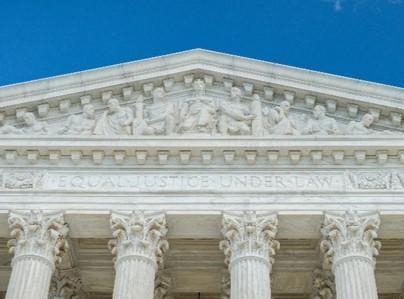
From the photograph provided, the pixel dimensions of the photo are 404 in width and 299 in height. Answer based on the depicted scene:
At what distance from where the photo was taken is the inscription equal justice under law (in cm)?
2519

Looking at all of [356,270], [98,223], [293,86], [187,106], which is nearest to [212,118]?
[187,106]

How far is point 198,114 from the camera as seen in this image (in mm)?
26656

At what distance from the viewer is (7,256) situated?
2762cm

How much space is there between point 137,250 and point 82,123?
197 inches

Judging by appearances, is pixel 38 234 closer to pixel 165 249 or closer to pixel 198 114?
pixel 165 249

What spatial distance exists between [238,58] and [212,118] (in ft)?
7.54

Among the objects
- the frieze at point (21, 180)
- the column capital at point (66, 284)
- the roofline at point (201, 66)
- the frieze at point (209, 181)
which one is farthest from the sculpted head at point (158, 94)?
the column capital at point (66, 284)

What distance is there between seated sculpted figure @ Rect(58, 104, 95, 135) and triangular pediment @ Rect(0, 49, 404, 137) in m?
0.03

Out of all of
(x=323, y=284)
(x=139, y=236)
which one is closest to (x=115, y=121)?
(x=139, y=236)

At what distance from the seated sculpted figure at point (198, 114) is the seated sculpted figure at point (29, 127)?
14.3ft

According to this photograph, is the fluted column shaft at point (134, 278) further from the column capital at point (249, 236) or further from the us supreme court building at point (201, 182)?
the column capital at point (249, 236)

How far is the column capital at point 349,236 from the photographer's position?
77.8 ft

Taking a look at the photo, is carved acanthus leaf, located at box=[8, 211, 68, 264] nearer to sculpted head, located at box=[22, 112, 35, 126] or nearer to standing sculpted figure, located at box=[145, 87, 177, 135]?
sculpted head, located at box=[22, 112, 35, 126]

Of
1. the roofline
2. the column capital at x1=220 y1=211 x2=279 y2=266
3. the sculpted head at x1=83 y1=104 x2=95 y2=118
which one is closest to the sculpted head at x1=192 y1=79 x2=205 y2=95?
the roofline
